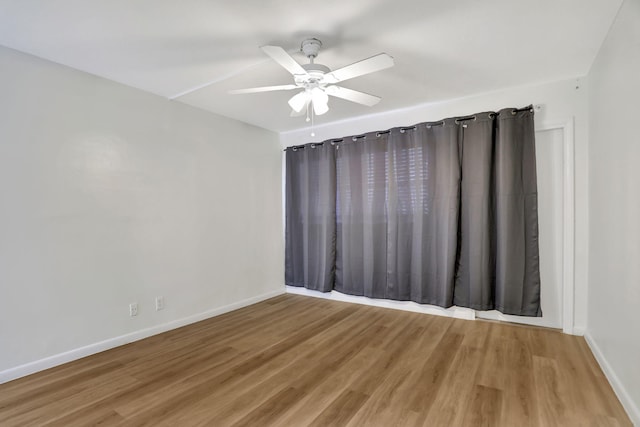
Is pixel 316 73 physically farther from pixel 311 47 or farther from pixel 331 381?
pixel 331 381

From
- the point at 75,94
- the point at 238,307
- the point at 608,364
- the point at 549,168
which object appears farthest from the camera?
the point at 238,307

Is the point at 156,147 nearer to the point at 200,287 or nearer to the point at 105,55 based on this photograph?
the point at 105,55

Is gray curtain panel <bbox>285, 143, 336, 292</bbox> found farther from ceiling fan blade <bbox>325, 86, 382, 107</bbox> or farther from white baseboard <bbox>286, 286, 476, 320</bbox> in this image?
ceiling fan blade <bbox>325, 86, 382, 107</bbox>

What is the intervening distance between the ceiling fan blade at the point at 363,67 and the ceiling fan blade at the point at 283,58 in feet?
0.62

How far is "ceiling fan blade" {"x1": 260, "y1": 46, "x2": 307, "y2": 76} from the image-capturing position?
1.72m

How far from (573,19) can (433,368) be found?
252 centimetres

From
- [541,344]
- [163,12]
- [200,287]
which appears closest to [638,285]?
[541,344]

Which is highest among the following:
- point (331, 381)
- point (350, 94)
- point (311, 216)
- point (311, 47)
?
point (311, 47)

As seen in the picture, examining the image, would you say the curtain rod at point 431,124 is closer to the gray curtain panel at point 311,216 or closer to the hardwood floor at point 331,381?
the gray curtain panel at point 311,216

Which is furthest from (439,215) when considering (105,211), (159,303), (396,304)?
(105,211)

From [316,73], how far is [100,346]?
2831 millimetres

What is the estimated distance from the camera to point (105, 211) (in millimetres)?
2674

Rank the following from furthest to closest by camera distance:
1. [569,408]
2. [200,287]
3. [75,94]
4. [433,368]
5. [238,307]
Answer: [238,307], [200,287], [75,94], [433,368], [569,408]

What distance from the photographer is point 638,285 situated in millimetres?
1604
